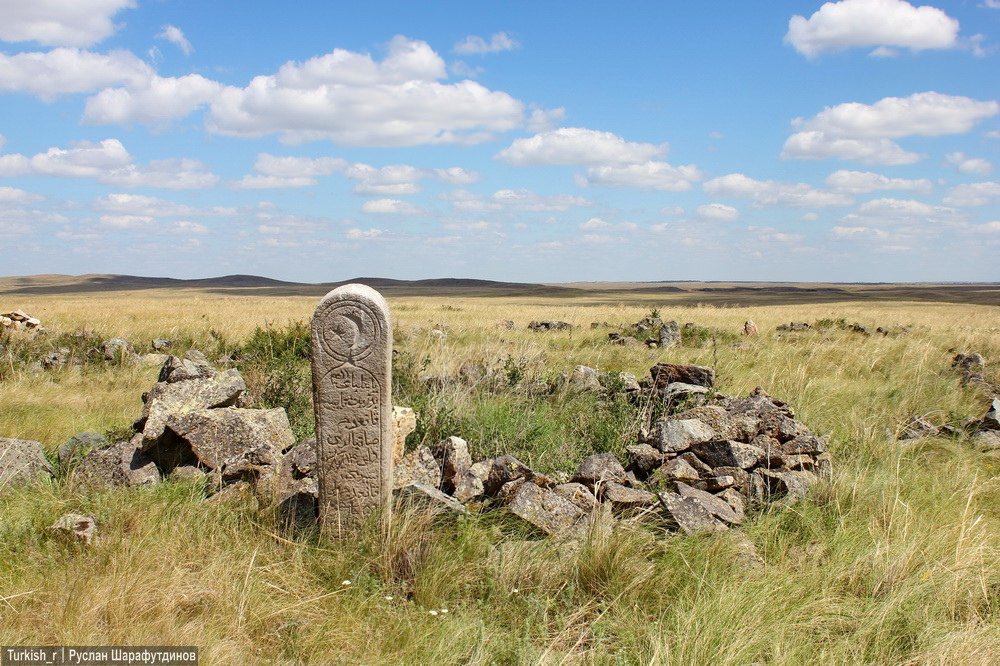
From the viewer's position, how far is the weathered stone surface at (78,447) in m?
6.37

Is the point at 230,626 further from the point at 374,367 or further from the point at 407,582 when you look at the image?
the point at 374,367

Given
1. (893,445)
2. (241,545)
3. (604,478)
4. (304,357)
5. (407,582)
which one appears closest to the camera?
(407,582)

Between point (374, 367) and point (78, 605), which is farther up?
point (374, 367)

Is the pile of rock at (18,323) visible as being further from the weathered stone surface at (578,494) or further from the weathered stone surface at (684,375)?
the weathered stone surface at (578,494)

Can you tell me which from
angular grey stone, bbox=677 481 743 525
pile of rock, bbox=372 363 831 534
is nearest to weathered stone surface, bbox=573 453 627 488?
pile of rock, bbox=372 363 831 534

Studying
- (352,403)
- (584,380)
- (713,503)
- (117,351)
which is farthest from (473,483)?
(117,351)

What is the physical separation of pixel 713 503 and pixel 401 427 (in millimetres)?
2661

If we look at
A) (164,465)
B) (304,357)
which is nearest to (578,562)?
(164,465)

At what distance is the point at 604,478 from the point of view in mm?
5793

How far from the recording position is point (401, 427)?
6.44 metres

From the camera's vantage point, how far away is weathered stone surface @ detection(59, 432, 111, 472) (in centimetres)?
637

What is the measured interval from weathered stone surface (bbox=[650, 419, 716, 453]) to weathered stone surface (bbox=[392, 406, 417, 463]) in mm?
2207

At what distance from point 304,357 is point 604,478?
7.23 m

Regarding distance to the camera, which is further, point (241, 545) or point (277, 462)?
point (277, 462)
